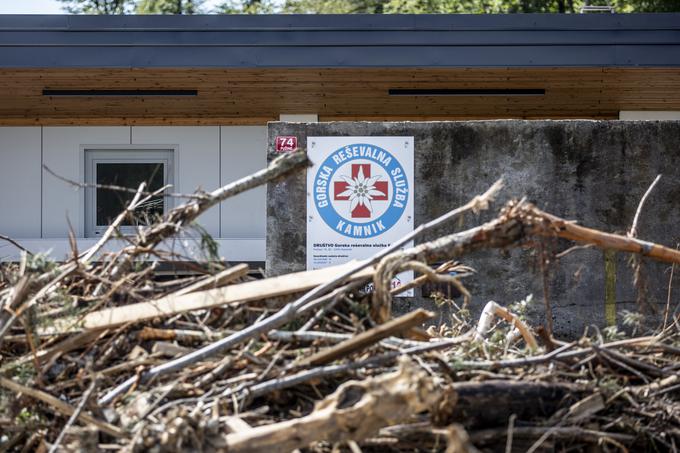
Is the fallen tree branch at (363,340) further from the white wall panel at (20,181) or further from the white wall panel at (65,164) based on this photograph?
the white wall panel at (20,181)

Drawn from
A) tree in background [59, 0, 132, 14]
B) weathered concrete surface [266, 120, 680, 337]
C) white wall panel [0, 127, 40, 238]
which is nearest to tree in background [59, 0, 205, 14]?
tree in background [59, 0, 132, 14]

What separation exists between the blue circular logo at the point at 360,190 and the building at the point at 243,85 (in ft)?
9.87

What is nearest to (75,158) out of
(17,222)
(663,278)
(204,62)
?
(17,222)

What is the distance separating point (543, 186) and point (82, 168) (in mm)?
7850

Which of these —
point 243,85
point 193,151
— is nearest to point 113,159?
point 193,151

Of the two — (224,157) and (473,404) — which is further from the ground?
(224,157)

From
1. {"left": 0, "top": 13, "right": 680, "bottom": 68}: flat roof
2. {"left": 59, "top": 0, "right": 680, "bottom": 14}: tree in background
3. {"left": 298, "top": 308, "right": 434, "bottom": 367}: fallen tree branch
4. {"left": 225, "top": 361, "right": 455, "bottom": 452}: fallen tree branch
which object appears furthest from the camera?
{"left": 59, "top": 0, "right": 680, "bottom": 14}: tree in background

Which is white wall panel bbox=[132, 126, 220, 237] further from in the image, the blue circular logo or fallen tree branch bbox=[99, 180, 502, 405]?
fallen tree branch bbox=[99, 180, 502, 405]

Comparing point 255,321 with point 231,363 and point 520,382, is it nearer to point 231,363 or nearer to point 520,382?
point 231,363

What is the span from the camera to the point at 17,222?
46.0ft

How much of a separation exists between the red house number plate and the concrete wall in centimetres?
551

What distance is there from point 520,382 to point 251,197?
10514 mm

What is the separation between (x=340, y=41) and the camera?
11219 millimetres

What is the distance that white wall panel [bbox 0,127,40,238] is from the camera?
14.0 metres
